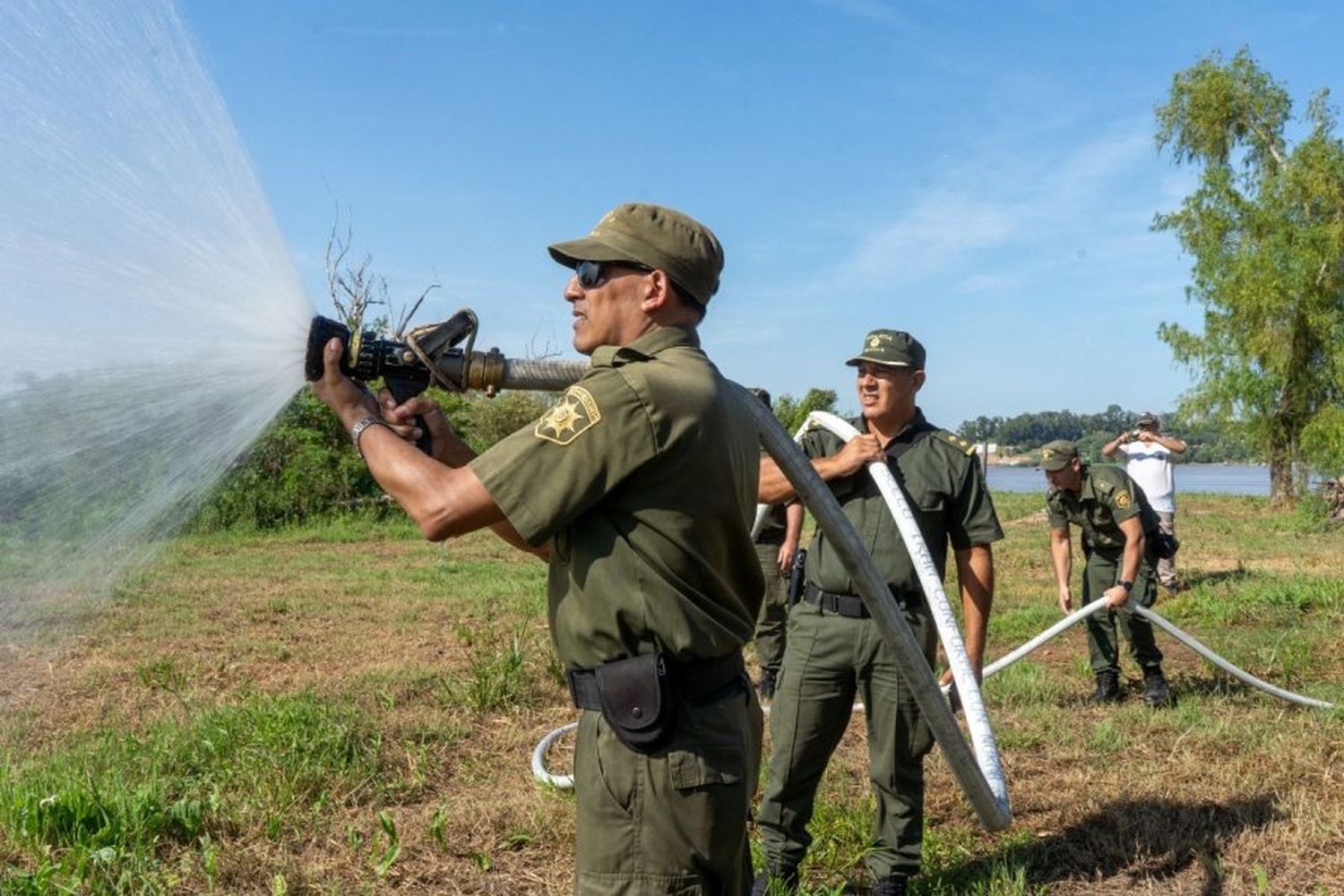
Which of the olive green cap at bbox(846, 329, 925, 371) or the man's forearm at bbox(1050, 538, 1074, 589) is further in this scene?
the man's forearm at bbox(1050, 538, 1074, 589)

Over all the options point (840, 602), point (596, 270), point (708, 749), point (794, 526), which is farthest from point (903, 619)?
point (794, 526)

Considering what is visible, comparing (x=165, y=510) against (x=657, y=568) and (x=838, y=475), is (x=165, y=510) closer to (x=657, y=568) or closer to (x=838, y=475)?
(x=657, y=568)

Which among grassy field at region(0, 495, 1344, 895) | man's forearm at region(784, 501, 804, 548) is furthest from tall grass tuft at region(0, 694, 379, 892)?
man's forearm at region(784, 501, 804, 548)

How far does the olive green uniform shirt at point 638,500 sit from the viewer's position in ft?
7.35

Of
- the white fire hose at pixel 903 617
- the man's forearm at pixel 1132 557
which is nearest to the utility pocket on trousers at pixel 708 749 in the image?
the white fire hose at pixel 903 617

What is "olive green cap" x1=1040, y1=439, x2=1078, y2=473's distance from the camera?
775cm

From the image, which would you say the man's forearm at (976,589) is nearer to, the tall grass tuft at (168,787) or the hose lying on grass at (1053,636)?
the hose lying on grass at (1053,636)

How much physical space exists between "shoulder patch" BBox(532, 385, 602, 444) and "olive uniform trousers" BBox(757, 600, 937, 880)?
2.15 metres

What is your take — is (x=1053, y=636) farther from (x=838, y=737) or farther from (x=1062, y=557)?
(x=838, y=737)

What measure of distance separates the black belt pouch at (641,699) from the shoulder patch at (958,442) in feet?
7.94

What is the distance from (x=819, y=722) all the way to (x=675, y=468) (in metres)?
2.13

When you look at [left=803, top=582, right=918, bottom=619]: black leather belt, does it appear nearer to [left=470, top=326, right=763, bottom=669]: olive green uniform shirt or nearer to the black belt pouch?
[left=470, top=326, right=763, bottom=669]: olive green uniform shirt

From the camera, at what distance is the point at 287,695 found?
6477mm

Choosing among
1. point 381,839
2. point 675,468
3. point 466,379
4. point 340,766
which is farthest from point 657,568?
point 340,766
